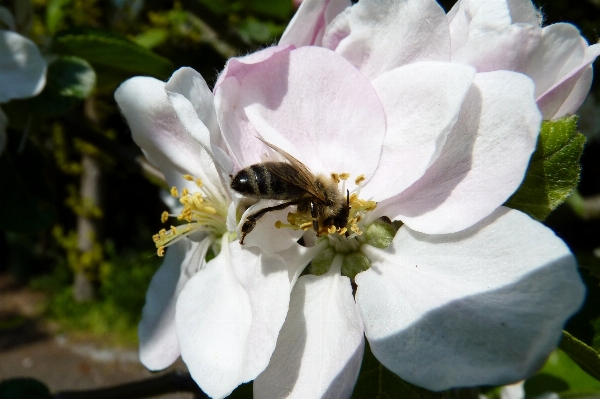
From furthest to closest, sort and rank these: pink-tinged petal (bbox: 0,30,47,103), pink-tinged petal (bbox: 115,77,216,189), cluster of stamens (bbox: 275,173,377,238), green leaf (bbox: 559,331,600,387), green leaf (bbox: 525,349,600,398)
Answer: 1. green leaf (bbox: 525,349,600,398)
2. pink-tinged petal (bbox: 0,30,47,103)
3. pink-tinged petal (bbox: 115,77,216,189)
4. cluster of stamens (bbox: 275,173,377,238)
5. green leaf (bbox: 559,331,600,387)

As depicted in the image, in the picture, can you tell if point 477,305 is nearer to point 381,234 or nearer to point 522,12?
point 381,234

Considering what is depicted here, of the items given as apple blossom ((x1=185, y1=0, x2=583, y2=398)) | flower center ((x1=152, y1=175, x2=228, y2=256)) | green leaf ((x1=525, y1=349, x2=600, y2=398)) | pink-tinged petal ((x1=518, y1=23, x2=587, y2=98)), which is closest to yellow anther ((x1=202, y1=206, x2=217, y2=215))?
flower center ((x1=152, y1=175, x2=228, y2=256))

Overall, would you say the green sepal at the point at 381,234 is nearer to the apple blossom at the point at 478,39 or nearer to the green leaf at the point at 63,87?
the apple blossom at the point at 478,39

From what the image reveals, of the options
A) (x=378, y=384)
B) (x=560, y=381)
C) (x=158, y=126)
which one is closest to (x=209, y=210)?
(x=158, y=126)

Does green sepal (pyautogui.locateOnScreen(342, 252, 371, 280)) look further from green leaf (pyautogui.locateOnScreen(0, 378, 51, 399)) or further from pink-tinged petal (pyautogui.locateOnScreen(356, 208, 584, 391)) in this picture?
green leaf (pyautogui.locateOnScreen(0, 378, 51, 399))

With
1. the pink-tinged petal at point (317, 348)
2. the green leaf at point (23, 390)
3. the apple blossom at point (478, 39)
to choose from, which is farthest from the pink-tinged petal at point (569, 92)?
the green leaf at point (23, 390)

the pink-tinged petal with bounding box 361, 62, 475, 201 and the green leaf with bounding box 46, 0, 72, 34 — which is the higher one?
the pink-tinged petal with bounding box 361, 62, 475, 201
